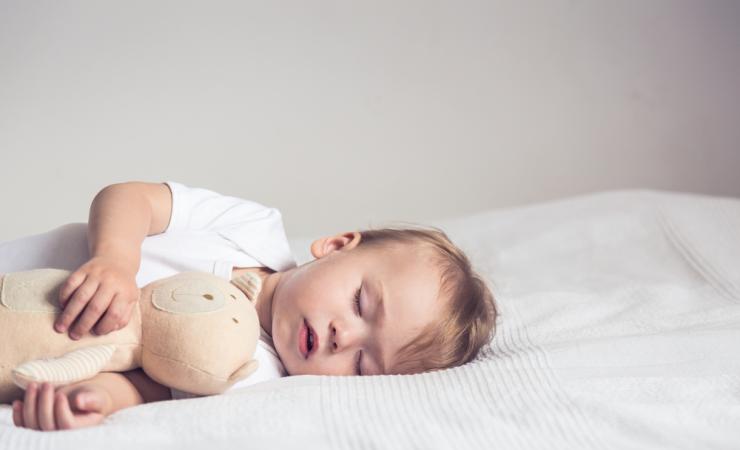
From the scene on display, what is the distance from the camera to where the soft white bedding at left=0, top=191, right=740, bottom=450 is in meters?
0.87

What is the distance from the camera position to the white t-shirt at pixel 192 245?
1195 mm

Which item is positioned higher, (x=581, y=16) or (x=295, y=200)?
(x=581, y=16)

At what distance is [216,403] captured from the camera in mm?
918

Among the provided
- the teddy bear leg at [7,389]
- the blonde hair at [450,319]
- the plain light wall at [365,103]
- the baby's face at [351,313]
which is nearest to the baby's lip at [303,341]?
the baby's face at [351,313]

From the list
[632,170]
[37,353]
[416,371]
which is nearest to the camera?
[37,353]

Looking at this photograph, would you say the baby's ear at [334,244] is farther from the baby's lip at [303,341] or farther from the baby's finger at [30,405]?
the baby's finger at [30,405]

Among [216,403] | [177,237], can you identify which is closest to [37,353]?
[216,403]

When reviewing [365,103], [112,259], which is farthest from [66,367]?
[365,103]

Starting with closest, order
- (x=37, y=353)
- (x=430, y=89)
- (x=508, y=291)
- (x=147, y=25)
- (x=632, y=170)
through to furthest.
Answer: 1. (x=37, y=353)
2. (x=508, y=291)
3. (x=147, y=25)
4. (x=430, y=89)
5. (x=632, y=170)

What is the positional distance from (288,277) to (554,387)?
1.30 feet

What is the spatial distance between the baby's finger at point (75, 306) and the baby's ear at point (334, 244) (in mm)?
423

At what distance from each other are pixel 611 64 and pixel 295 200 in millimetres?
888

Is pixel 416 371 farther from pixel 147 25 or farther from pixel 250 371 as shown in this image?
pixel 147 25

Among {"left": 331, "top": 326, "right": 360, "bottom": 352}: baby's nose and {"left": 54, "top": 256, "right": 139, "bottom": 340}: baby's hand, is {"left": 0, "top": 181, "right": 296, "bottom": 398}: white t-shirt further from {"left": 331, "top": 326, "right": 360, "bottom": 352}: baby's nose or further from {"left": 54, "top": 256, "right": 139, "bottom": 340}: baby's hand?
{"left": 54, "top": 256, "right": 139, "bottom": 340}: baby's hand
